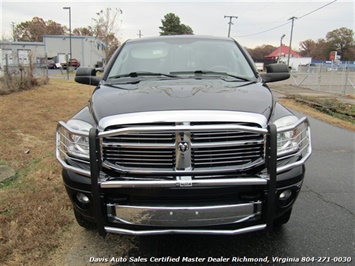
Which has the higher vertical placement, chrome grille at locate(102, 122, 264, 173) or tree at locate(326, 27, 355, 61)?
tree at locate(326, 27, 355, 61)

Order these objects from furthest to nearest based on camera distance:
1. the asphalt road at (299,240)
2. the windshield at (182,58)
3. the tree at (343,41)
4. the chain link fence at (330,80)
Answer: the tree at (343,41), the chain link fence at (330,80), the windshield at (182,58), the asphalt road at (299,240)

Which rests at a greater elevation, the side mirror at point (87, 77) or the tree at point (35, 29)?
the tree at point (35, 29)

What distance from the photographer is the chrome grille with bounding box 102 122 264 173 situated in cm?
210

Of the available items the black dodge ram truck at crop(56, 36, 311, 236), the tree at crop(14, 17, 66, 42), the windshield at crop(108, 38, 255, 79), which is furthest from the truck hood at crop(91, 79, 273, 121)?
the tree at crop(14, 17, 66, 42)

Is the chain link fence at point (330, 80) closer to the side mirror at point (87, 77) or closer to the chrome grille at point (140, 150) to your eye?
the side mirror at point (87, 77)

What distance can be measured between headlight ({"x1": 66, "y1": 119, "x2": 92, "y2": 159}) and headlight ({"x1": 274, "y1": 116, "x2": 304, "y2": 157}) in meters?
1.42

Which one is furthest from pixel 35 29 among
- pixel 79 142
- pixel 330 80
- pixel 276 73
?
pixel 79 142

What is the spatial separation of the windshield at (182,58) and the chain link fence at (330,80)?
57.1ft

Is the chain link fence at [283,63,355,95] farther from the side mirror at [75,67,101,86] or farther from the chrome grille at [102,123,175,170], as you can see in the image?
the chrome grille at [102,123,175,170]

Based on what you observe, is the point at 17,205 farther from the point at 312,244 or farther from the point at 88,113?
the point at 312,244

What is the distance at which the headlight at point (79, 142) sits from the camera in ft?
7.50

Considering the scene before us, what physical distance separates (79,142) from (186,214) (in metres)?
0.96

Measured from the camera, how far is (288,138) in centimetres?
233

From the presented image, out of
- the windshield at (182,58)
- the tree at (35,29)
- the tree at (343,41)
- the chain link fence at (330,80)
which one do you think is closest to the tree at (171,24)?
the tree at (35,29)
